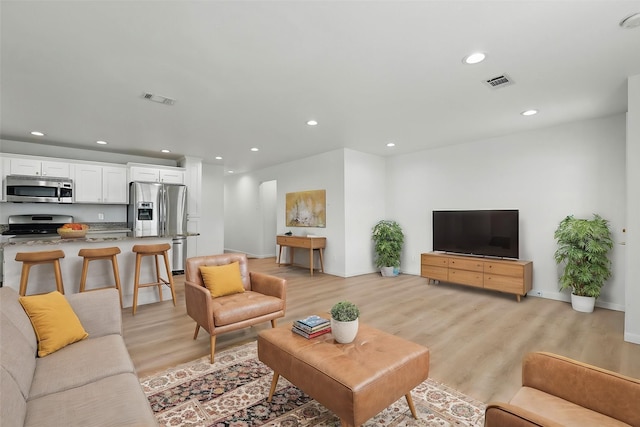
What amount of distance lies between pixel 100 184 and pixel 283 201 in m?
3.72

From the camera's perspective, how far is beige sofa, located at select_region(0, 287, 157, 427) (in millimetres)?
1203

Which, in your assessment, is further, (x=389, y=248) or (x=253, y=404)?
(x=389, y=248)

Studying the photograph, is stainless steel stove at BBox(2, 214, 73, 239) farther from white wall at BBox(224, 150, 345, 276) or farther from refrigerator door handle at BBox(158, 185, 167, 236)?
white wall at BBox(224, 150, 345, 276)

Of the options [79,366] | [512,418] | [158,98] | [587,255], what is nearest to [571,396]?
[512,418]

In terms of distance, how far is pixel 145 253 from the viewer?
3.89 m

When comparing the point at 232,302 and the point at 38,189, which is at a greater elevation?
the point at 38,189

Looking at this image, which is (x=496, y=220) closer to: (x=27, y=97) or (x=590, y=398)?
(x=590, y=398)

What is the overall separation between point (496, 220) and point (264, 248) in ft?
20.0

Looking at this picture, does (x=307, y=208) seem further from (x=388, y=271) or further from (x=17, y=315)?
(x=17, y=315)

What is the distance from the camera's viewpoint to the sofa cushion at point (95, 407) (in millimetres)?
1199

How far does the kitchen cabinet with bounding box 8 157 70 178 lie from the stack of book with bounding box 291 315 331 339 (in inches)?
225

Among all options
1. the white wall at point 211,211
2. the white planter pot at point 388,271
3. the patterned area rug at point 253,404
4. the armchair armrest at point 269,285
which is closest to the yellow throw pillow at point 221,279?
the armchair armrest at point 269,285

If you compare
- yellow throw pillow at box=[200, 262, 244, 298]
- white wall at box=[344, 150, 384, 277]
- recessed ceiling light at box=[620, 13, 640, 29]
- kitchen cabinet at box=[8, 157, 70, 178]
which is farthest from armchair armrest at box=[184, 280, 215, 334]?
kitchen cabinet at box=[8, 157, 70, 178]

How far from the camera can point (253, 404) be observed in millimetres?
1986
